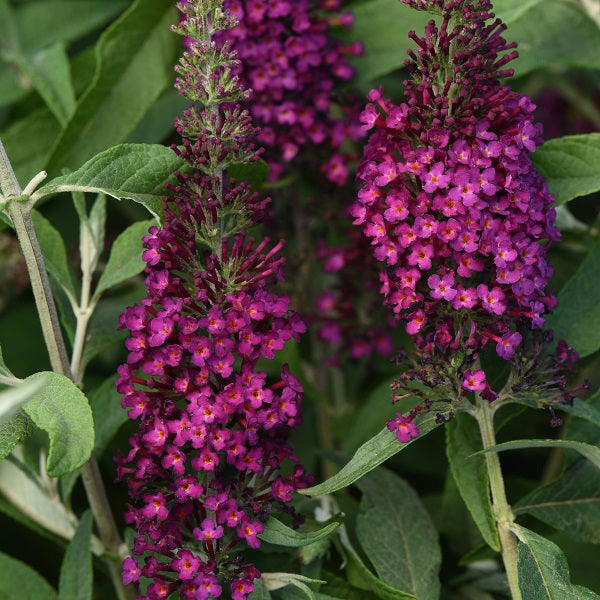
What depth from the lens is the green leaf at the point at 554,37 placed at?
1.58 meters

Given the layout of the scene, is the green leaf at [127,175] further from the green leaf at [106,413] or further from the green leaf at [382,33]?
the green leaf at [382,33]

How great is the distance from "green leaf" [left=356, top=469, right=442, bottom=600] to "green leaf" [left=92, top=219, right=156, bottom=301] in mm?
453

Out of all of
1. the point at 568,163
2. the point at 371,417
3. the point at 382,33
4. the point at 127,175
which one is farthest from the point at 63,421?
the point at 382,33

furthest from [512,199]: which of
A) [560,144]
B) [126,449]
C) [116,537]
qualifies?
[126,449]

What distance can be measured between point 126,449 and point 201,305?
1.90ft

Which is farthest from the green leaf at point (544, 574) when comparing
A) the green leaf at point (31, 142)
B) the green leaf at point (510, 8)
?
the green leaf at point (31, 142)

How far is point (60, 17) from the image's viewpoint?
194 cm

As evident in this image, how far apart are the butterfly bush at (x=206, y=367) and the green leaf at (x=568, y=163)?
408mm

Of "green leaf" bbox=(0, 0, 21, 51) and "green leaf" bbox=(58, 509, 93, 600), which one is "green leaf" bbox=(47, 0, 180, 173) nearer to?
"green leaf" bbox=(0, 0, 21, 51)

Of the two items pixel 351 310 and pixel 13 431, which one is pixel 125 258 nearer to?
pixel 13 431

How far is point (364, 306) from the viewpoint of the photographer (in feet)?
5.57

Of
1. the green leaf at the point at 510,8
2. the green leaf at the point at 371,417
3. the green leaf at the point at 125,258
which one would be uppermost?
the green leaf at the point at 510,8

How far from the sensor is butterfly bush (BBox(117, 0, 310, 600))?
1.12m

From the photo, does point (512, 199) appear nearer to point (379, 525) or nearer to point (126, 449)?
point (379, 525)
